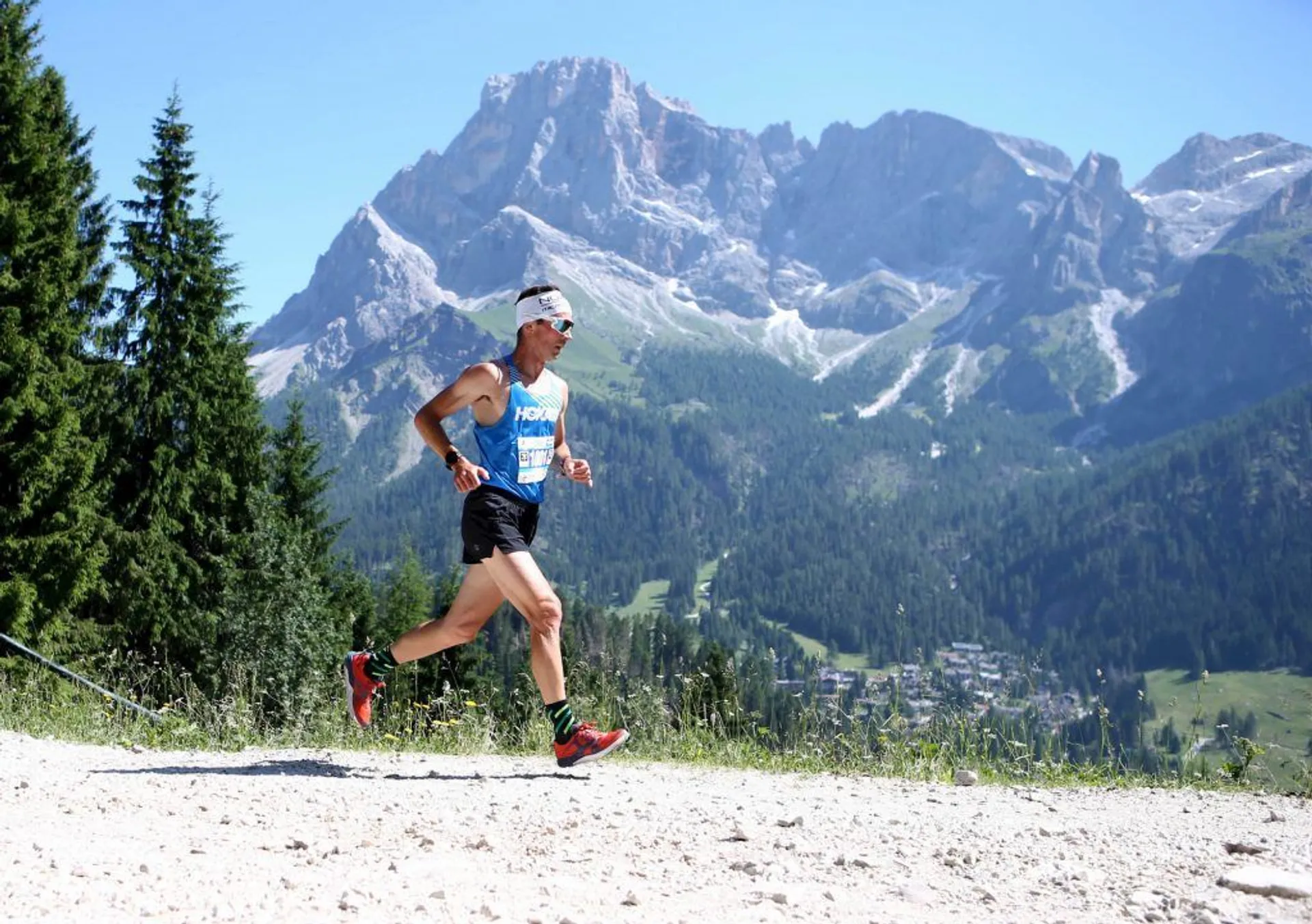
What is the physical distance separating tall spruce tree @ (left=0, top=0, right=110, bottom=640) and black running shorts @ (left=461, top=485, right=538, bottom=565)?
40.1 feet

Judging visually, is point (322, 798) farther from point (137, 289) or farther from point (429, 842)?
point (137, 289)

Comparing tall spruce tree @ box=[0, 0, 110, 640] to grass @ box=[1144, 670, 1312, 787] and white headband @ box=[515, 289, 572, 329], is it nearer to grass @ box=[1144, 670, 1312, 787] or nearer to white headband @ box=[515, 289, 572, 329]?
white headband @ box=[515, 289, 572, 329]

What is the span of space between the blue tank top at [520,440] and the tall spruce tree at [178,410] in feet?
62.8

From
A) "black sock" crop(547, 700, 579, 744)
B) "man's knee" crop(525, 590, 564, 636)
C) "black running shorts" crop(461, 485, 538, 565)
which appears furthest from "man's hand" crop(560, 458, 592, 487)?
"black sock" crop(547, 700, 579, 744)

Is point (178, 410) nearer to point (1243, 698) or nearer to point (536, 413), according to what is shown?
point (536, 413)

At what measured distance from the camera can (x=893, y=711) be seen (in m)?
8.38

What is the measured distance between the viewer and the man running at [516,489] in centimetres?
712

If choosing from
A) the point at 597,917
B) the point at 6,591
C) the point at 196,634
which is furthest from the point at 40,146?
the point at 597,917

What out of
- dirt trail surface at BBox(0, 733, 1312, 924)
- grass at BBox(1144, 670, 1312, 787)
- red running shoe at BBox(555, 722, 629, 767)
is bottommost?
grass at BBox(1144, 670, 1312, 787)

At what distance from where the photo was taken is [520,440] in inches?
286

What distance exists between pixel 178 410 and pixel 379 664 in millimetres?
20255

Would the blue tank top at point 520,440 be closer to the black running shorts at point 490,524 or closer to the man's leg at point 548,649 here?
the black running shorts at point 490,524

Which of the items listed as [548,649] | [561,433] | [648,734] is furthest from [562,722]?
[561,433]

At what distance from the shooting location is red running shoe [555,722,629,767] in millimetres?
7312
